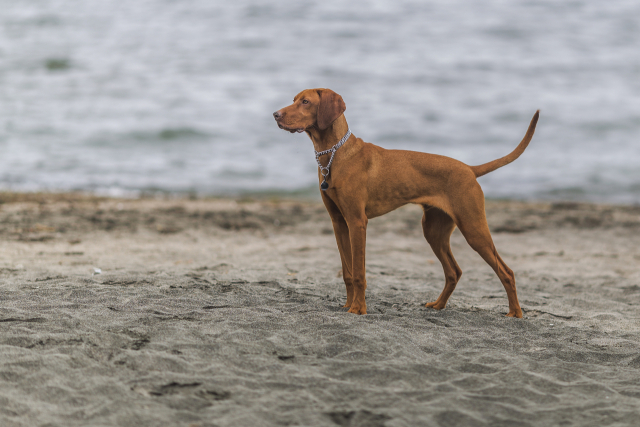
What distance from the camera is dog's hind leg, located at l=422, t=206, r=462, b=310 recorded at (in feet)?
15.8

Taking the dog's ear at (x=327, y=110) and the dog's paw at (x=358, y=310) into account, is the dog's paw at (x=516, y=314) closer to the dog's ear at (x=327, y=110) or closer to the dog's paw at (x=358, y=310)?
the dog's paw at (x=358, y=310)

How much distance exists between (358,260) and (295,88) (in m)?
19.9

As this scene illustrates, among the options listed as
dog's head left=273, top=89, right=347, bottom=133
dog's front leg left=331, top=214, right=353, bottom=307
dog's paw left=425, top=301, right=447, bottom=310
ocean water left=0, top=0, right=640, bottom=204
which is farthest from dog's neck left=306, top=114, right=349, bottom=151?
ocean water left=0, top=0, right=640, bottom=204

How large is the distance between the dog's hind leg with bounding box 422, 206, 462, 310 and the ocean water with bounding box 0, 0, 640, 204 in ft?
33.2

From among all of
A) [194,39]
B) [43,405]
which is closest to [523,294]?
[43,405]

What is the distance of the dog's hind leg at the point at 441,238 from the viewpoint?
4.80 m

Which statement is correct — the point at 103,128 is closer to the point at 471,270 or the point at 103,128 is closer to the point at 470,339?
the point at 471,270

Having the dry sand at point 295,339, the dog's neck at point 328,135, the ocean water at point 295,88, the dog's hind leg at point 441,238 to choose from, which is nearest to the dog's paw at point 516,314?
the dry sand at point 295,339

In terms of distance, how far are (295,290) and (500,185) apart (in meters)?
11.6

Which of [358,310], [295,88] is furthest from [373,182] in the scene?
[295,88]

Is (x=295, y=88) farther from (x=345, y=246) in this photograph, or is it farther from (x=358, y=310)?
(x=358, y=310)

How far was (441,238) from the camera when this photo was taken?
→ 4863mm

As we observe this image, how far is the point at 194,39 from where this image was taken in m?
28.1

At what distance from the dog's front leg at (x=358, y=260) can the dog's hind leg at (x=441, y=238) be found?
2.23 feet
